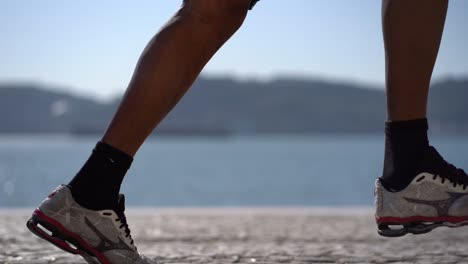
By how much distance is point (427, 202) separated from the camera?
1.91 meters

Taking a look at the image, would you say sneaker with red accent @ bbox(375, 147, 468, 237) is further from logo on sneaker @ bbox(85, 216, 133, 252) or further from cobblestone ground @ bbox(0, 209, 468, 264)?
cobblestone ground @ bbox(0, 209, 468, 264)

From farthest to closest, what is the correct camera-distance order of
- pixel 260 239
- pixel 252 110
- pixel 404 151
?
pixel 252 110 → pixel 260 239 → pixel 404 151

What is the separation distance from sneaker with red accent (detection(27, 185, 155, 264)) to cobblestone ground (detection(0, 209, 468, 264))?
89 cm

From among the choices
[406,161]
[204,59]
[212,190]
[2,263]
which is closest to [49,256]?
[2,263]

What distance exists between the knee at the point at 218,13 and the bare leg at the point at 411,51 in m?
0.41

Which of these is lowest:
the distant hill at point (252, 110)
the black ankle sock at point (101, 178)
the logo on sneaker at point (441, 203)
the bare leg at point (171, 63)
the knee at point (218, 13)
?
the logo on sneaker at point (441, 203)

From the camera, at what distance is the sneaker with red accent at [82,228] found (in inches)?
71.6

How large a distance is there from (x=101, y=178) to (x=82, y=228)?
0.44 ft

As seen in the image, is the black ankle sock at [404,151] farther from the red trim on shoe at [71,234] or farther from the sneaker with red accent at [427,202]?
the red trim on shoe at [71,234]

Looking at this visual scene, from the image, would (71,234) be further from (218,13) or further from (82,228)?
(218,13)

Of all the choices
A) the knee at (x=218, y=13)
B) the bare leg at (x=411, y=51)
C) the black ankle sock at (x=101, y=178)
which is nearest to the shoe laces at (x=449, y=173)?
the bare leg at (x=411, y=51)

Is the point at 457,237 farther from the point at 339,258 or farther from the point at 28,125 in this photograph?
the point at 28,125

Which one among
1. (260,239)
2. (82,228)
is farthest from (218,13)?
(260,239)

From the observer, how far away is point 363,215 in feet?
18.8
